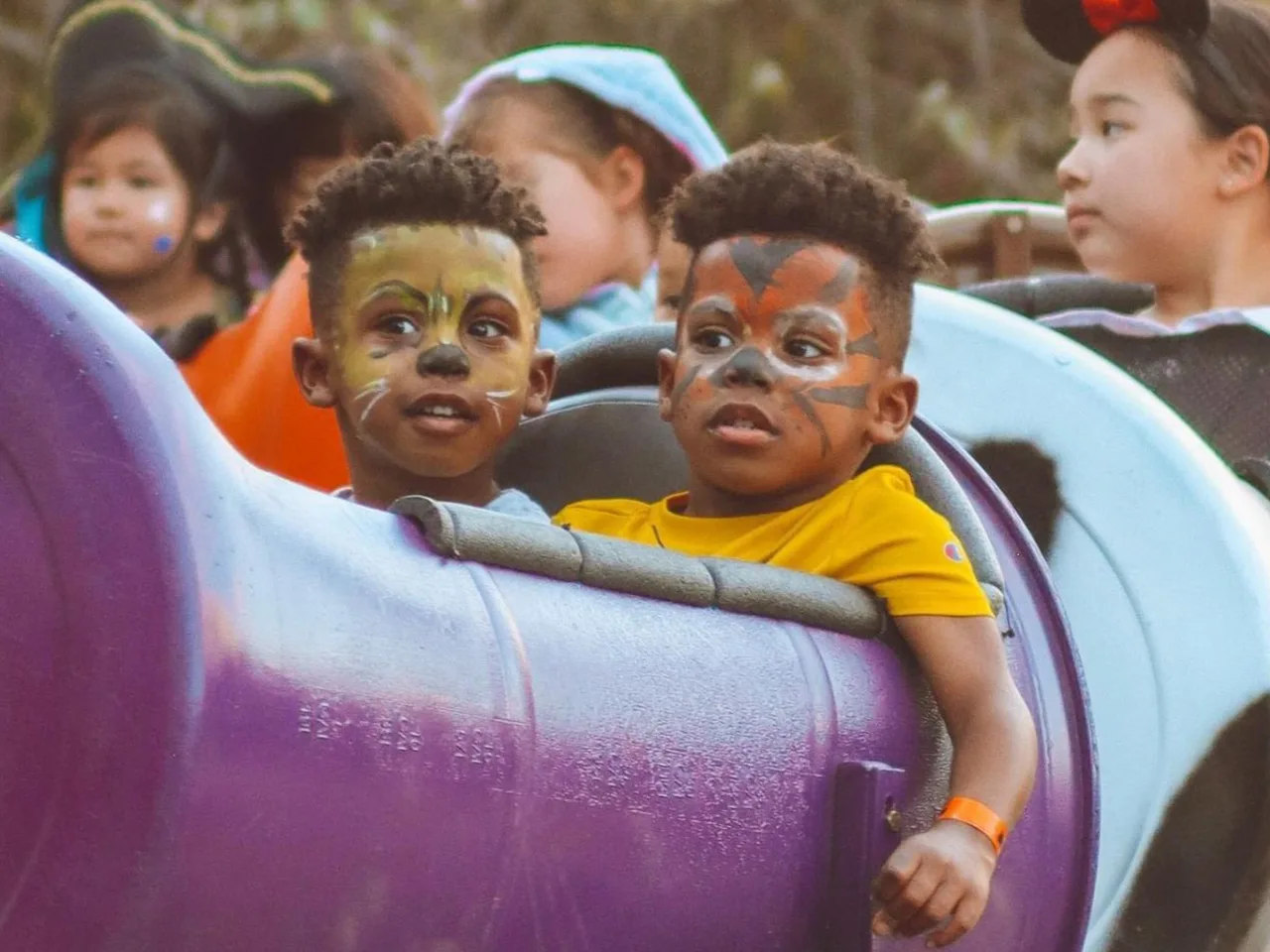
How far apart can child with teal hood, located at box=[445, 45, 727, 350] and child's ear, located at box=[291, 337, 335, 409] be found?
1.08 meters

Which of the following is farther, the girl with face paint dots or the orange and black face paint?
the girl with face paint dots

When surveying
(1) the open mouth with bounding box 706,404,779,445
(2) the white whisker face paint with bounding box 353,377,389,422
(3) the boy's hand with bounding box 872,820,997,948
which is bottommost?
(3) the boy's hand with bounding box 872,820,997,948

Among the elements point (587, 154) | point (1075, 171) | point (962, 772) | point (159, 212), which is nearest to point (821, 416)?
point (962, 772)

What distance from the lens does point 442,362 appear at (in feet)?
7.88

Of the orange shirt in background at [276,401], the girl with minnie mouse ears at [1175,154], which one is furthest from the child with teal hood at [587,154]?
the girl with minnie mouse ears at [1175,154]

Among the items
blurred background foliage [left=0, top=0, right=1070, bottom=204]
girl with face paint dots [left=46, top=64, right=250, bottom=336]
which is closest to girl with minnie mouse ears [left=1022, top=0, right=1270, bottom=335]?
girl with face paint dots [left=46, top=64, right=250, bottom=336]

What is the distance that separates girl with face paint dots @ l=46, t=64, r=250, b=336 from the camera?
158 inches

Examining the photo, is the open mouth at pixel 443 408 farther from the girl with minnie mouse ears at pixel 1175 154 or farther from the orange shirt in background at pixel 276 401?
the girl with minnie mouse ears at pixel 1175 154

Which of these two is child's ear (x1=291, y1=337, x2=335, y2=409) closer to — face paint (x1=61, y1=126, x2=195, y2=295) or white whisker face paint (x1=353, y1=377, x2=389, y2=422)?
white whisker face paint (x1=353, y1=377, x2=389, y2=422)

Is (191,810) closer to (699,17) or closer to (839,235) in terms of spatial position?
(839,235)

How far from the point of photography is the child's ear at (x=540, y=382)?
100 inches

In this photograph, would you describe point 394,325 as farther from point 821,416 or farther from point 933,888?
point 933,888

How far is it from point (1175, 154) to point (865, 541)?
1.42 metres

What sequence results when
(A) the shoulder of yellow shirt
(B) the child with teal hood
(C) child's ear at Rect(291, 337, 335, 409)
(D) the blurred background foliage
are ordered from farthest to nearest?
(D) the blurred background foliage < (B) the child with teal hood < (C) child's ear at Rect(291, 337, 335, 409) < (A) the shoulder of yellow shirt
